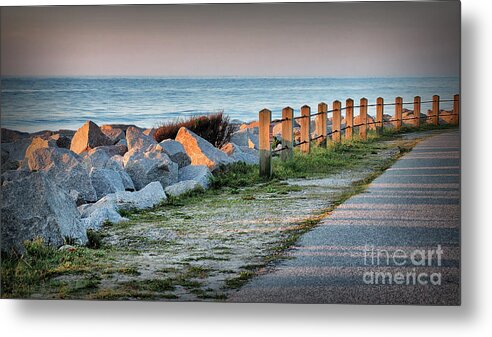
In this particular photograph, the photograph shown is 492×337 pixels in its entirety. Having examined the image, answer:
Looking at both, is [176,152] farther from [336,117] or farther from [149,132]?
[336,117]

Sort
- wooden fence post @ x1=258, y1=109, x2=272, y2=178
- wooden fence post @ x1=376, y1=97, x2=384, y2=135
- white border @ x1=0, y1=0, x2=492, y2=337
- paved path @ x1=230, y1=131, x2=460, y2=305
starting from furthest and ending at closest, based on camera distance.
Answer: wooden fence post @ x1=258, y1=109, x2=272, y2=178
wooden fence post @ x1=376, y1=97, x2=384, y2=135
paved path @ x1=230, y1=131, x2=460, y2=305
white border @ x1=0, y1=0, x2=492, y2=337

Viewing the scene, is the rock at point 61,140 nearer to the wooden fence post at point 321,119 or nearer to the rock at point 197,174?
the rock at point 197,174

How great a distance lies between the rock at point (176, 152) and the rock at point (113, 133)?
0.35 m

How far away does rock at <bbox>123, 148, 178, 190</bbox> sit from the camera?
916cm

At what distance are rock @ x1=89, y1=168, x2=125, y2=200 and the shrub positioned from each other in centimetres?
47

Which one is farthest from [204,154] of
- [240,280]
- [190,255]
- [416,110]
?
[416,110]

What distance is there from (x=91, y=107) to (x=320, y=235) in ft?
6.51

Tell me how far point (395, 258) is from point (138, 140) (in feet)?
7.08

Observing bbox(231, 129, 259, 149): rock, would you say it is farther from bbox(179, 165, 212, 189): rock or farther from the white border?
the white border

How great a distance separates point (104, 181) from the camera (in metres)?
9.13

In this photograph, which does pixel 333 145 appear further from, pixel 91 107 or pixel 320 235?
pixel 91 107

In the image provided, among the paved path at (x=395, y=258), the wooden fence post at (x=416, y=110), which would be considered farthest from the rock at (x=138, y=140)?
the wooden fence post at (x=416, y=110)

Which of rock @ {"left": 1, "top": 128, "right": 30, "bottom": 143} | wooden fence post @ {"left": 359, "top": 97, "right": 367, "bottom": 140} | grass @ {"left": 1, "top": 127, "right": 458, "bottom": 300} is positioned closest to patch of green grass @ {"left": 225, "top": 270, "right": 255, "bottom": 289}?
grass @ {"left": 1, "top": 127, "right": 458, "bottom": 300}

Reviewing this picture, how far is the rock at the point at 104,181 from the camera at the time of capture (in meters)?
9.11
